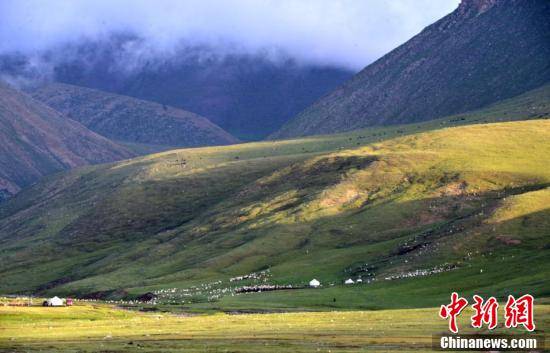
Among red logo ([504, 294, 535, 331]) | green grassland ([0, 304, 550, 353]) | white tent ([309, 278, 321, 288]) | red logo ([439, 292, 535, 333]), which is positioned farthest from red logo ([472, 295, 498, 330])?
white tent ([309, 278, 321, 288])

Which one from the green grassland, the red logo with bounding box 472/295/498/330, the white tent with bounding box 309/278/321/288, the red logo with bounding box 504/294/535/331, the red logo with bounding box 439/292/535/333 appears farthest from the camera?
the white tent with bounding box 309/278/321/288

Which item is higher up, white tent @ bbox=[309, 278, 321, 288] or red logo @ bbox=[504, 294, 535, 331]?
white tent @ bbox=[309, 278, 321, 288]

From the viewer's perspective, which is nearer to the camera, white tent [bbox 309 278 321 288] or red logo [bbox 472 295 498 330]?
red logo [bbox 472 295 498 330]

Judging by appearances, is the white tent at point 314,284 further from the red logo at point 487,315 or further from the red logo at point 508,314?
the red logo at point 508,314

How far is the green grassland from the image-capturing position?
7312 cm

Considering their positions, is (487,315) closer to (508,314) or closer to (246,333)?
(508,314)

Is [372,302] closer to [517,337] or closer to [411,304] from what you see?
[411,304]

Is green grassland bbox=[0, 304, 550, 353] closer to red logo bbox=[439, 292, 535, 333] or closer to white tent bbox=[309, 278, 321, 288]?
red logo bbox=[439, 292, 535, 333]

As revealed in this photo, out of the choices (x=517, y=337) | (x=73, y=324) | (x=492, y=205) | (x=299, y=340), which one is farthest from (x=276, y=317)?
(x=492, y=205)

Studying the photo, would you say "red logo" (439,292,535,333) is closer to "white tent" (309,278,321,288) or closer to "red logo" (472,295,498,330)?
"red logo" (472,295,498,330)

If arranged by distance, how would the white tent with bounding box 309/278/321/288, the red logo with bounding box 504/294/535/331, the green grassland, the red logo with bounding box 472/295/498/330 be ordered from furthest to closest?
the white tent with bounding box 309/278/321/288, the green grassland, the red logo with bounding box 472/295/498/330, the red logo with bounding box 504/294/535/331

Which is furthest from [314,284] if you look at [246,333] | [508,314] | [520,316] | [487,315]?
[508,314]

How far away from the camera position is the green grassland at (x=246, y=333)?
240 ft

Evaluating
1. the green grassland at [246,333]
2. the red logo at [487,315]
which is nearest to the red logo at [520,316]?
the green grassland at [246,333]
